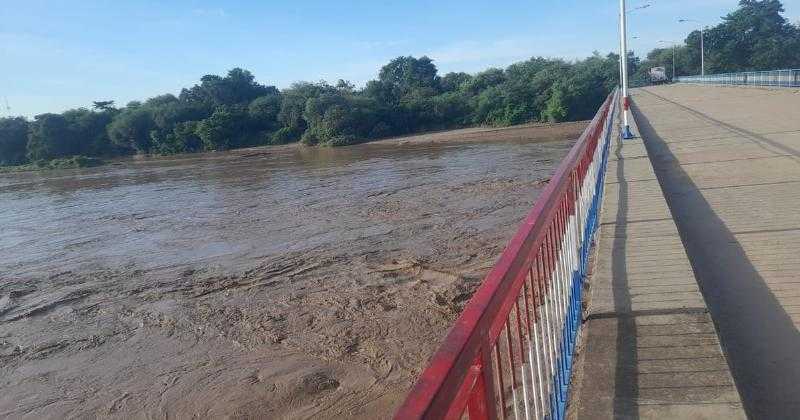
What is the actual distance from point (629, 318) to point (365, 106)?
59.6 meters

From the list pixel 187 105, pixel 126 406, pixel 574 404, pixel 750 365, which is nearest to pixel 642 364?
pixel 574 404

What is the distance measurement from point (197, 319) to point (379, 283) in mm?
2484

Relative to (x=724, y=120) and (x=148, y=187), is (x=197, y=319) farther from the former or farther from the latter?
(x=148, y=187)

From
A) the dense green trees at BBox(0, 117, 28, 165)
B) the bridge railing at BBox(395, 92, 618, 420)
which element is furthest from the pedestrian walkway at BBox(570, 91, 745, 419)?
the dense green trees at BBox(0, 117, 28, 165)

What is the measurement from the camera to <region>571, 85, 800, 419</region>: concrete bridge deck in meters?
2.81

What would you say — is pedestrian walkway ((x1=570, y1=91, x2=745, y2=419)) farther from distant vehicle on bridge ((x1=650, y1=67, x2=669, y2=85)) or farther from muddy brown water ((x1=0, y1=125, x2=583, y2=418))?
distant vehicle on bridge ((x1=650, y1=67, x2=669, y2=85))

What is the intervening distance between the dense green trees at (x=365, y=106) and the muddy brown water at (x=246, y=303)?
43.2 metres

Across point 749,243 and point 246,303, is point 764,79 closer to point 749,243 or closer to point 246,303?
point 749,243

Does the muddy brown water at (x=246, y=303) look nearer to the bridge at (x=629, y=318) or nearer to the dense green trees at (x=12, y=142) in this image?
the bridge at (x=629, y=318)

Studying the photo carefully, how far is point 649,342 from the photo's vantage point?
326 centimetres

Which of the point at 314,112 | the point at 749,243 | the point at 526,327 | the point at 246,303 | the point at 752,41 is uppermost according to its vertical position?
the point at 752,41

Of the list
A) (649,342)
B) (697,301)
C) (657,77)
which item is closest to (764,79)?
→ (697,301)

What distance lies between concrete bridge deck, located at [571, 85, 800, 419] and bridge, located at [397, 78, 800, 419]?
0.01 metres

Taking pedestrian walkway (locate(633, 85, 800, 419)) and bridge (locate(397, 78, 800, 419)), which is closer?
bridge (locate(397, 78, 800, 419))
